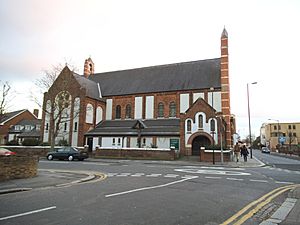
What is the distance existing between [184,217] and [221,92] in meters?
33.6

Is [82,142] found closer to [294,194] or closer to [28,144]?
[28,144]

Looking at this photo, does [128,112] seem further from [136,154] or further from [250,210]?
[250,210]

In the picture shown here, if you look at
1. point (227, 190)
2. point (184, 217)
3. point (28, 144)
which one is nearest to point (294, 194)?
point (227, 190)

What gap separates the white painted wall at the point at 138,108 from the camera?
43.8 m

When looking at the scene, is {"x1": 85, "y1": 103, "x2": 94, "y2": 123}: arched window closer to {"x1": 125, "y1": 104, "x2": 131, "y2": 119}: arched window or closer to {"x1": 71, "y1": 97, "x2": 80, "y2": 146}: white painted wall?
{"x1": 71, "y1": 97, "x2": 80, "y2": 146}: white painted wall

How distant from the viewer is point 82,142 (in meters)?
41.0

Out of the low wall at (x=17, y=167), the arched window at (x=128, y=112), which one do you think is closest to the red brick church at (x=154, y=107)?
the arched window at (x=128, y=112)

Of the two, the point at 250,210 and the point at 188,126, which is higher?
the point at 188,126

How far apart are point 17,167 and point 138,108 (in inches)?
1266

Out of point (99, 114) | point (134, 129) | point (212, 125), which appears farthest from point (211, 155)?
point (99, 114)

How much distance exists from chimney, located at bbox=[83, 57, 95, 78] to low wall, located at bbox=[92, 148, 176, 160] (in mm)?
26686

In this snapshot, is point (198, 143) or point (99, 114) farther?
point (99, 114)

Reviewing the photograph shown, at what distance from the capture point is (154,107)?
4291cm

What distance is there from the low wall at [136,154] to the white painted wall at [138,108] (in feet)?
37.6
